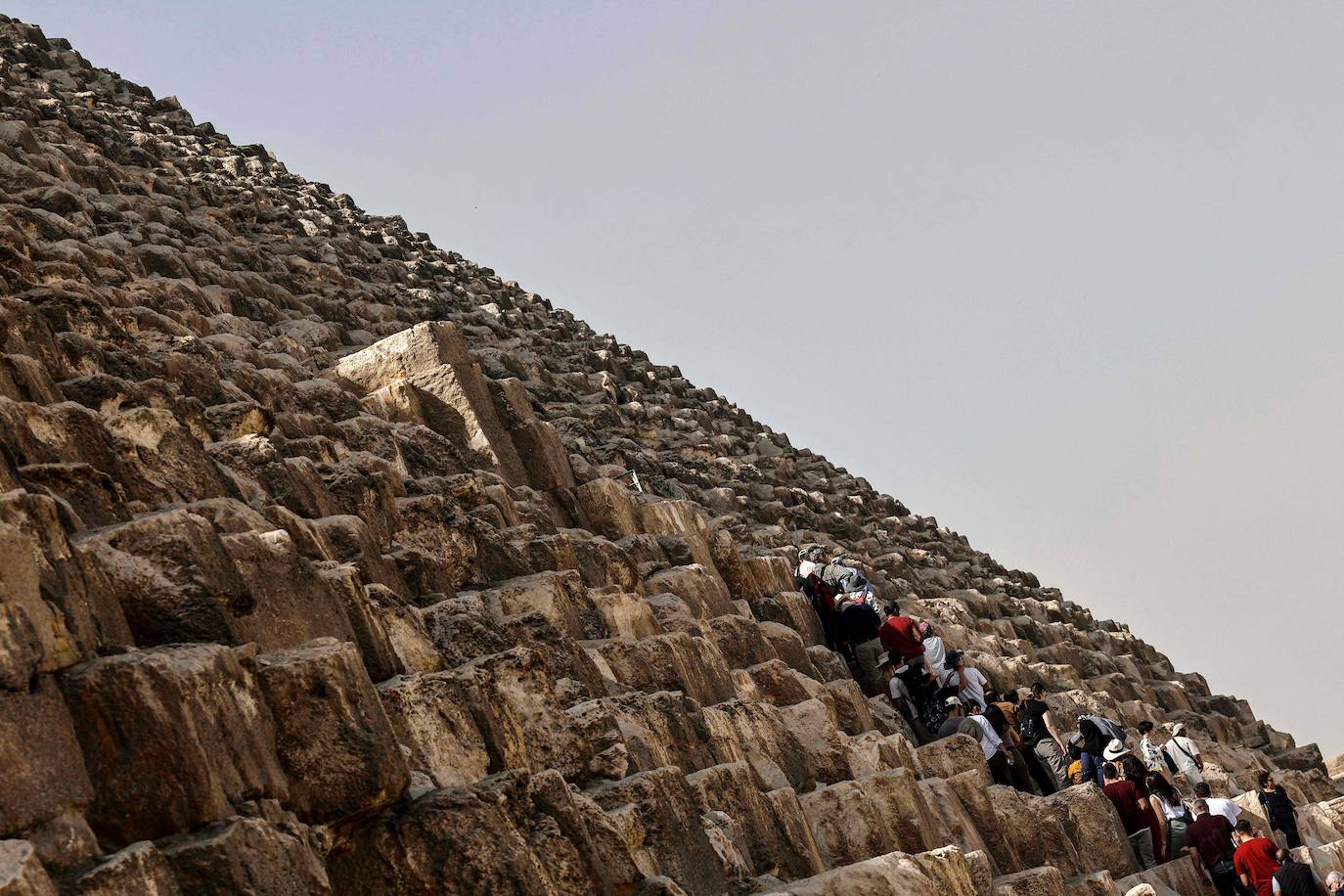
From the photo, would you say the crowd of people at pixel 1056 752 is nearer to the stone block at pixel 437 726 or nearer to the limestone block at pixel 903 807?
the limestone block at pixel 903 807

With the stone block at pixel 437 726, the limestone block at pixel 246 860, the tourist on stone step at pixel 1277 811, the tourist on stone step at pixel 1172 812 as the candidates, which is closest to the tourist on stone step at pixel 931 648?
the tourist on stone step at pixel 1172 812

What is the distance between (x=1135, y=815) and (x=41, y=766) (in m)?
11.1

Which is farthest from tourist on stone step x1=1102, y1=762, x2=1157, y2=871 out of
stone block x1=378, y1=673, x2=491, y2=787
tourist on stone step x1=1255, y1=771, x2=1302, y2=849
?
stone block x1=378, y1=673, x2=491, y2=787

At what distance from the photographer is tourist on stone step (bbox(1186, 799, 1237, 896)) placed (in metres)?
14.1

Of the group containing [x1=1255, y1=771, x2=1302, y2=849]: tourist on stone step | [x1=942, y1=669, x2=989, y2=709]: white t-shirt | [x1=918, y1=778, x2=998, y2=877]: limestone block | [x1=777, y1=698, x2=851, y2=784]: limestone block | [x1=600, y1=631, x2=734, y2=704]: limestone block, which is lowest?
[x1=1255, y1=771, x2=1302, y2=849]: tourist on stone step

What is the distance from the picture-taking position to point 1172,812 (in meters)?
14.7

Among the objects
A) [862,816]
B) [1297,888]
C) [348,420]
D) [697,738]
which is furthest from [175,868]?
[1297,888]

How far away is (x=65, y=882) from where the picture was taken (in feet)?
16.5

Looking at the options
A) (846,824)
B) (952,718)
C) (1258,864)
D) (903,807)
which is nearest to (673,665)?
(846,824)

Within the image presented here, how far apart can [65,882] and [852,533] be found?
21.4 meters

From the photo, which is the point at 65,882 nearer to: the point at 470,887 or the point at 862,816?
the point at 470,887

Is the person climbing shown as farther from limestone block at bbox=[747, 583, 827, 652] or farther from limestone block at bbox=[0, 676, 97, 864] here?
limestone block at bbox=[0, 676, 97, 864]

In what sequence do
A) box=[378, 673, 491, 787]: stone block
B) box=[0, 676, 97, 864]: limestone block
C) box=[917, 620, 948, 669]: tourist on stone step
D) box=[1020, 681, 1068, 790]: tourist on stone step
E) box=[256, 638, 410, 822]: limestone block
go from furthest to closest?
box=[1020, 681, 1068, 790]: tourist on stone step → box=[917, 620, 948, 669]: tourist on stone step → box=[378, 673, 491, 787]: stone block → box=[256, 638, 410, 822]: limestone block → box=[0, 676, 97, 864]: limestone block

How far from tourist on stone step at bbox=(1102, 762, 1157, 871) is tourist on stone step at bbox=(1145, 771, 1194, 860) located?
155 millimetres
